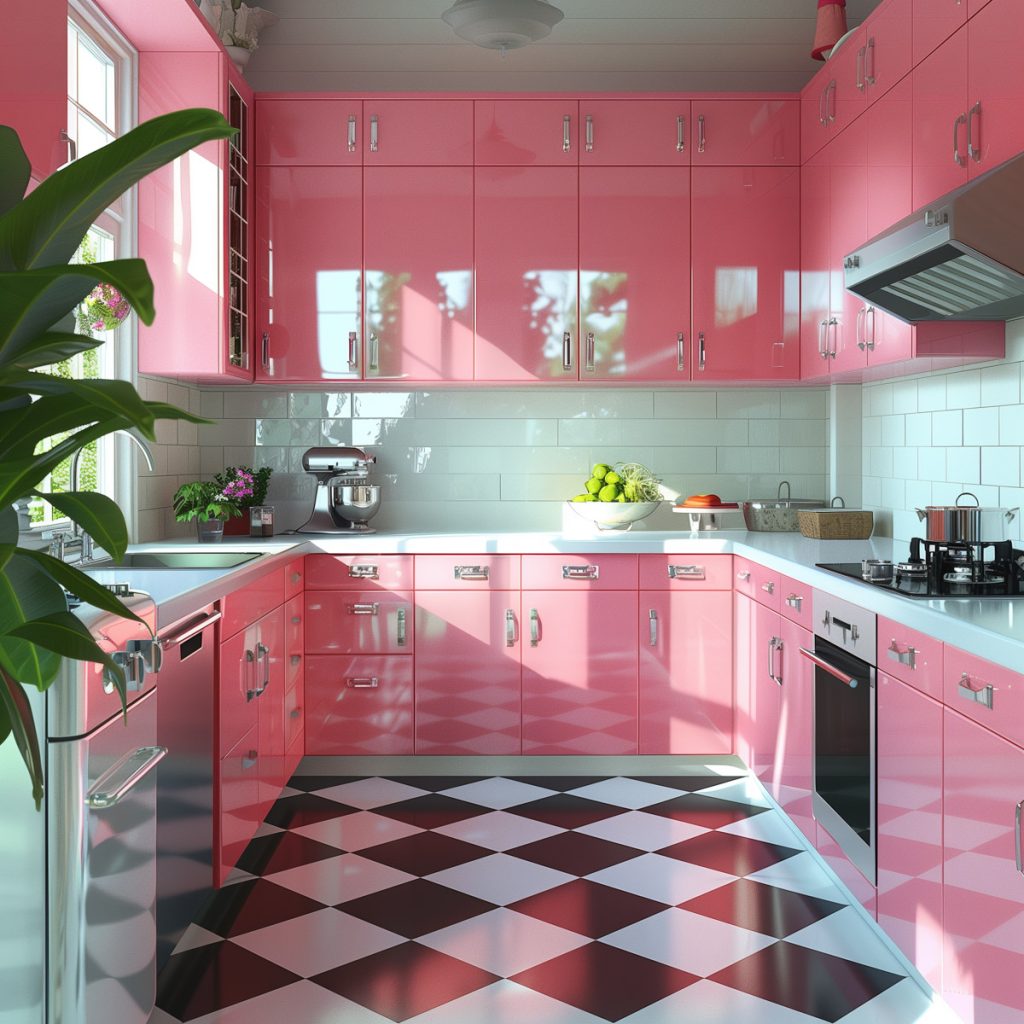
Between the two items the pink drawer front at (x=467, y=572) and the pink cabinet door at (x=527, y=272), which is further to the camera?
the pink cabinet door at (x=527, y=272)

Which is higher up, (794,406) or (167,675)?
(794,406)

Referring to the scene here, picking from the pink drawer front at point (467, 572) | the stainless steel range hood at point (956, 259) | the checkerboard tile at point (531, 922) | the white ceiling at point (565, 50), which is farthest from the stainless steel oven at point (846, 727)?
the white ceiling at point (565, 50)

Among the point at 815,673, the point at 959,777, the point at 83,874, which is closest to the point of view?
the point at 83,874

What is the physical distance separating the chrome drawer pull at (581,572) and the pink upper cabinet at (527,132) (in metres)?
1.53

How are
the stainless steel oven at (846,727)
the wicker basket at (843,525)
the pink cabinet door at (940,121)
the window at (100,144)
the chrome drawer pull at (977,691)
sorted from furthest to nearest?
the wicker basket at (843,525), the window at (100,144), the pink cabinet door at (940,121), the stainless steel oven at (846,727), the chrome drawer pull at (977,691)

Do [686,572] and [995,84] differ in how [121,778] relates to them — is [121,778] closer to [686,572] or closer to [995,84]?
[995,84]

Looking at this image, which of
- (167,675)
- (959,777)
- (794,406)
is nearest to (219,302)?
(167,675)

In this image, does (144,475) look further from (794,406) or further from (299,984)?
(794,406)

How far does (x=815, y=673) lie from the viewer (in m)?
2.96

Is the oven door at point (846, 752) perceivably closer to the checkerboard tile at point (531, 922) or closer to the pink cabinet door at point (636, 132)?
the checkerboard tile at point (531, 922)

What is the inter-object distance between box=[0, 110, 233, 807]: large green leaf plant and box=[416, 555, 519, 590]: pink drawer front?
126 inches

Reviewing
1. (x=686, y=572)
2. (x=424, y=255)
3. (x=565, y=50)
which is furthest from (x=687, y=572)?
(x=565, y=50)

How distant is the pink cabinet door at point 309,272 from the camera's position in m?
4.30

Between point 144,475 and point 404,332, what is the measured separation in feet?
3.59
